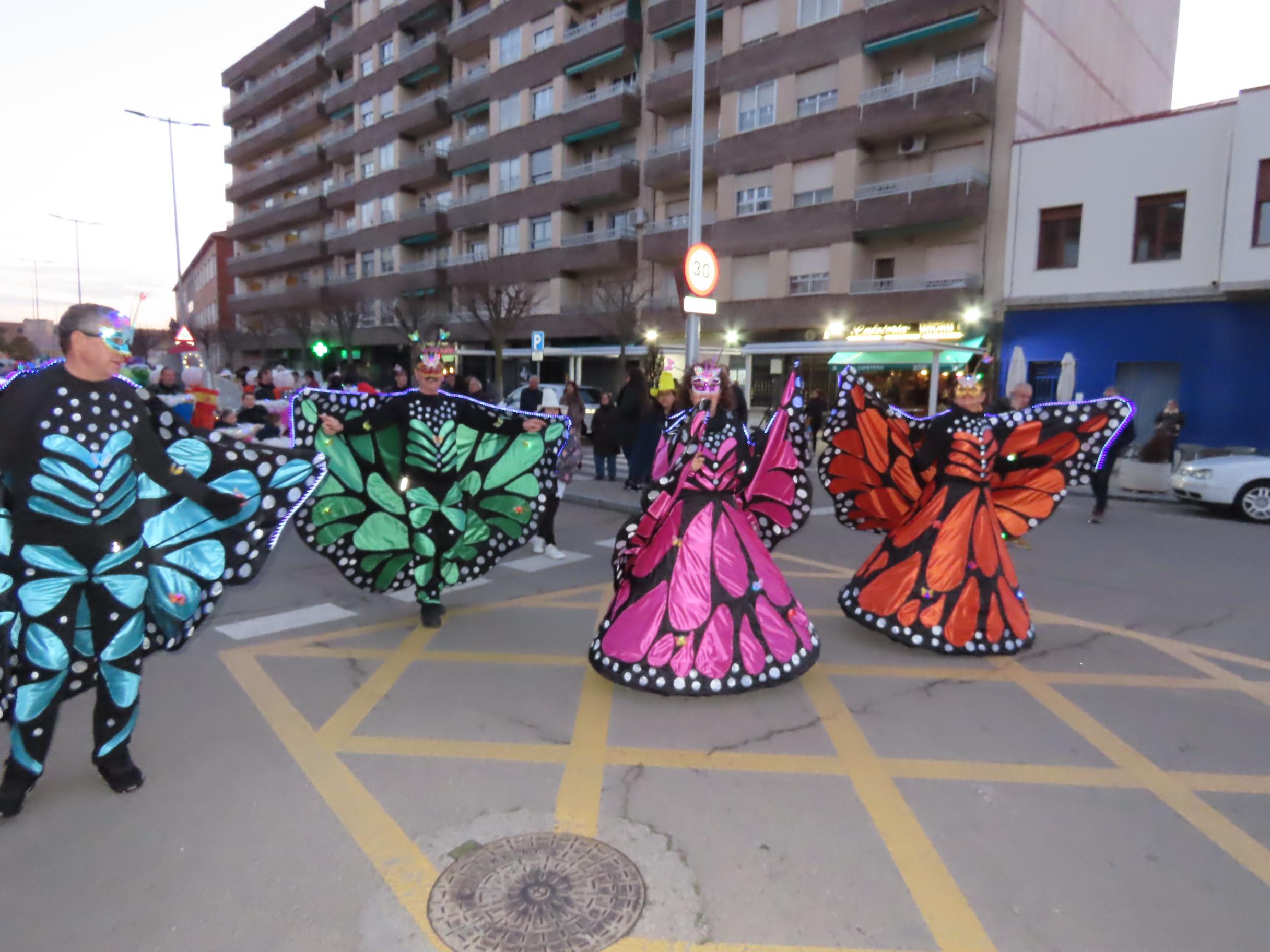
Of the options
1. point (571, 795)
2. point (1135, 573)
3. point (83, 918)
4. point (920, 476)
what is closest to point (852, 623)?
point (920, 476)

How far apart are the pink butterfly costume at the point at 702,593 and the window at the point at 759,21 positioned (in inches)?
984

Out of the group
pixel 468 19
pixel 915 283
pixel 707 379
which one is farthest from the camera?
pixel 468 19

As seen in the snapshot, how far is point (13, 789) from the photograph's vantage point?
9.89ft

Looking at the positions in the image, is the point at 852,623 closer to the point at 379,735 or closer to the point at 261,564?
the point at 379,735

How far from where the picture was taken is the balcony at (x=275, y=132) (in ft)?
151

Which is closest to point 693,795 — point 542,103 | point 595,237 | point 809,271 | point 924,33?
point 809,271

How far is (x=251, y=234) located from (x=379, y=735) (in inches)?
2219

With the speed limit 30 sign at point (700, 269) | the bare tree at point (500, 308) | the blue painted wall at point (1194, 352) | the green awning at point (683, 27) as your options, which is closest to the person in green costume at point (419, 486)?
the speed limit 30 sign at point (700, 269)

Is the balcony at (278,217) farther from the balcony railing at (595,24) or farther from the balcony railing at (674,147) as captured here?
the balcony railing at (674,147)

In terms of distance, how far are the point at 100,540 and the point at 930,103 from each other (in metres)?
23.2

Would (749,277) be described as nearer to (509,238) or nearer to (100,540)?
(509,238)

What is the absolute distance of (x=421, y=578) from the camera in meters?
5.36

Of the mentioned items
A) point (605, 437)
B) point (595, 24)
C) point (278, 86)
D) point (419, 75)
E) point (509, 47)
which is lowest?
point (605, 437)

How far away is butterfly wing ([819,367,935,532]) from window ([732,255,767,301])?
21134 millimetres
